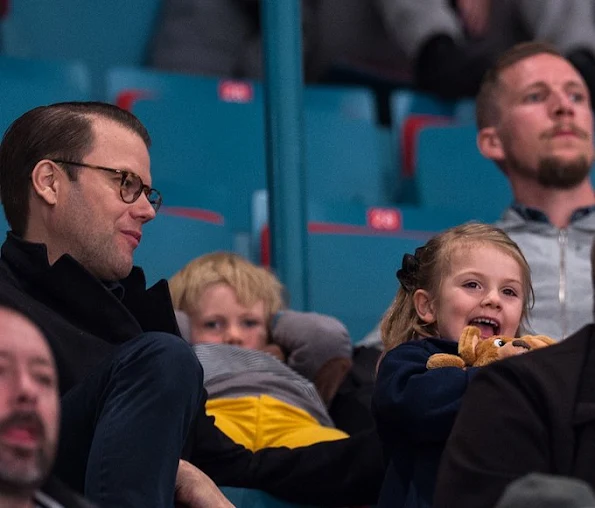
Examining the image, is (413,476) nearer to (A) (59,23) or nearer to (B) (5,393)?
(B) (5,393)

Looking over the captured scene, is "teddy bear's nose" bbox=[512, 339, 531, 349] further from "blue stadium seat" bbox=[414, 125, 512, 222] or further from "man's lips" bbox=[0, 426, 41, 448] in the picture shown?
"blue stadium seat" bbox=[414, 125, 512, 222]

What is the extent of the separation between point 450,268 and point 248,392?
1.60ft

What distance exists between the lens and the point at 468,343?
1.78 m

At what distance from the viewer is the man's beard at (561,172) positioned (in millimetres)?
2768

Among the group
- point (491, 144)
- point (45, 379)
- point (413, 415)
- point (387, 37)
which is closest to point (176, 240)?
point (491, 144)

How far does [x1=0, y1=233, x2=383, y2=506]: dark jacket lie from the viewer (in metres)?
1.81

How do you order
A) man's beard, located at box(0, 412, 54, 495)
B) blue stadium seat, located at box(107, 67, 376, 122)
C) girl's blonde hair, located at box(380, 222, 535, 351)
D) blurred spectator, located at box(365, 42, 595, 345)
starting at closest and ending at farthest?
1. man's beard, located at box(0, 412, 54, 495)
2. girl's blonde hair, located at box(380, 222, 535, 351)
3. blurred spectator, located at box(365, 42, 595, 345)
4. blue stadium seat, located at box(107, 67, 376, 122)

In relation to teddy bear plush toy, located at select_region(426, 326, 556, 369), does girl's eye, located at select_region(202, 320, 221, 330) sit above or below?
below

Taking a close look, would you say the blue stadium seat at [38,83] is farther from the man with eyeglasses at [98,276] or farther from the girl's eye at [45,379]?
the girl's eye at [45,379]

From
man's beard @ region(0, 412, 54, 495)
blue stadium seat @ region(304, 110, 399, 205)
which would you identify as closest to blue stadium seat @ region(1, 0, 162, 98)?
blue stadium seat @ region(304, 110, 399, 205)

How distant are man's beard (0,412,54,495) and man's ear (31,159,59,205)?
809 millimetres

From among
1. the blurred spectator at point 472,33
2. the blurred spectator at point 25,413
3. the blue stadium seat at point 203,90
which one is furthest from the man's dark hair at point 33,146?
the blurred spectator at point 472,33

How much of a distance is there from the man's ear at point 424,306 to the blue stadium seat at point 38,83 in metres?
1.13

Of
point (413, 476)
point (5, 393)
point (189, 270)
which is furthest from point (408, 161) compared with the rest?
point (5, 393)
